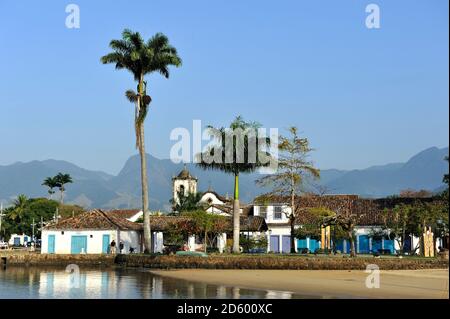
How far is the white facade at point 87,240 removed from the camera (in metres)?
58.5

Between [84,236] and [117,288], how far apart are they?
29.9 meters

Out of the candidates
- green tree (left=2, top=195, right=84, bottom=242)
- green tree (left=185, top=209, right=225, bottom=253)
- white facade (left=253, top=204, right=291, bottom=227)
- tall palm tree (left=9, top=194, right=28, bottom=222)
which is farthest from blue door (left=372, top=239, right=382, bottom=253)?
tall palm tree (left=9, top=194, right=28, bottom=222)

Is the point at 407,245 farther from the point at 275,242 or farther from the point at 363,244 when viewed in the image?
the point at 275,242

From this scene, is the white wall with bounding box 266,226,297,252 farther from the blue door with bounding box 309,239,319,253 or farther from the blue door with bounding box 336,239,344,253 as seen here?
the blue door with bounding box 336,239,344,253

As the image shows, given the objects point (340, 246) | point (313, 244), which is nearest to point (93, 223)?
point (313, 244)

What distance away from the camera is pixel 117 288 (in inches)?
1177

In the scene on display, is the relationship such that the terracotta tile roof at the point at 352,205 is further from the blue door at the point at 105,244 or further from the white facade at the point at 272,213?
the blue door at the point at 105,244

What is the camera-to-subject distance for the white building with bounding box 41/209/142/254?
192 feet

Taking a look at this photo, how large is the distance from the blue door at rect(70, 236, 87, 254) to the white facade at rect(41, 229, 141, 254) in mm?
99

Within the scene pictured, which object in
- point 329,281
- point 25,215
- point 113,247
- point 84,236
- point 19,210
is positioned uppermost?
point 19,210

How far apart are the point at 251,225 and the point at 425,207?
17201mm
